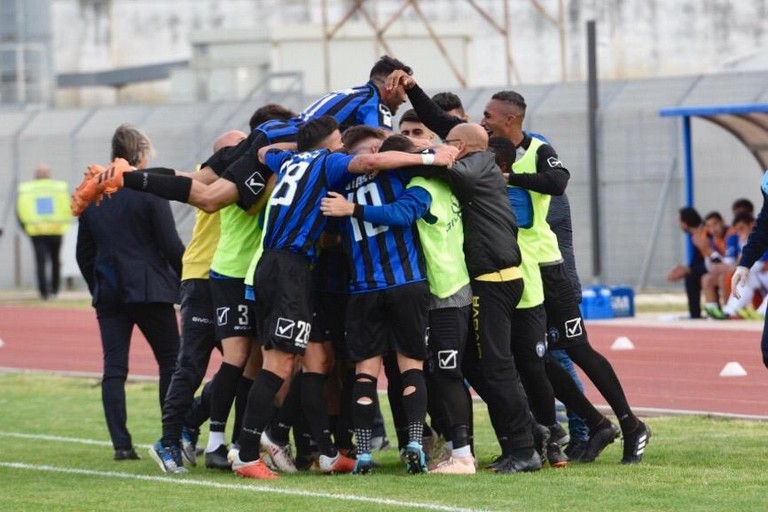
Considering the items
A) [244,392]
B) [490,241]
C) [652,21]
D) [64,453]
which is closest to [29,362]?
[64,453]

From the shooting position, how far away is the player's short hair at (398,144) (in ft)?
29.4

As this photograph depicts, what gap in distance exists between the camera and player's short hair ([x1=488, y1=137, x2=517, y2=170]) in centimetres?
935

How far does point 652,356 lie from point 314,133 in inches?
326

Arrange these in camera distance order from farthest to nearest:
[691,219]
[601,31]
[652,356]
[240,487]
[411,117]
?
[601,31]
[691,219]
[652,356]
[411,117]
[240,487]

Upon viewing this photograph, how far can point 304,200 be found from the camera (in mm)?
8859

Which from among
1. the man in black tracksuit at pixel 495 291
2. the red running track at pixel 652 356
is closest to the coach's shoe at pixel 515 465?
the man in black tracksuit at pixel 495 291

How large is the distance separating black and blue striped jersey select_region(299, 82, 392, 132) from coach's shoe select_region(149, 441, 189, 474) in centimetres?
206

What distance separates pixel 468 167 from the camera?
8.94 m

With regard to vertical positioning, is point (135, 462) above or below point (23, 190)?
below

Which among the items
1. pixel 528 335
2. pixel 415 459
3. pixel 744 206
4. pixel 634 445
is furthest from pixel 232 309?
pixel 744 206

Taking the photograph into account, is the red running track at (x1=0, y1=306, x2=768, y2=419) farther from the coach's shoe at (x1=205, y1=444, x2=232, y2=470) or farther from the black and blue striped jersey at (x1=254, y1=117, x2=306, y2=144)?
the black and blue striped jersey at (x1=254, y1=117, x2=306, y2=144)

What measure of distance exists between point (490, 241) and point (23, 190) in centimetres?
1957

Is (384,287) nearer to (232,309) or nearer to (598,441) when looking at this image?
(232,309)

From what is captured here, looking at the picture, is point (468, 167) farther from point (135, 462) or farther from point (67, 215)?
point (67, 215)
